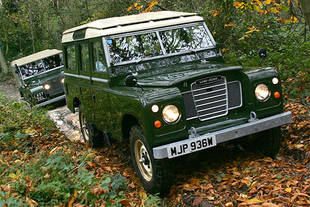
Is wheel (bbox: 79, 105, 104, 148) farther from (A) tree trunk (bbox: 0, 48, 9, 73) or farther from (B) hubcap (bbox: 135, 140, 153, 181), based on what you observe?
(A) tree trunk (bbox: 0, 48, 9, 73)

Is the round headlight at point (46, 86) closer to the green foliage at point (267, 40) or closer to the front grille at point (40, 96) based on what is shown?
the front grille at point (40, 96)

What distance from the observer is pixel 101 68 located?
5832mm

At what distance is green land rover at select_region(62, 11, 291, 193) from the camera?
4.32m

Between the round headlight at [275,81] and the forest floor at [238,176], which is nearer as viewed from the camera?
the forest floor at [238,176]

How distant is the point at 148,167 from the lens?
4.83 m

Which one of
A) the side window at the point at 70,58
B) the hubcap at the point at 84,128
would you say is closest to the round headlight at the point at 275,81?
the side window at the point at 70,58

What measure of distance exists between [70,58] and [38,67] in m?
6.65

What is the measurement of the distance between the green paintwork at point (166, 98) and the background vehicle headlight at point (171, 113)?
0.05 m

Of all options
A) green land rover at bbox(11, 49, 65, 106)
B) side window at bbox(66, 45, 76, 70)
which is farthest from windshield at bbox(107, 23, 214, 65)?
green land rover at bbox(11, 49, 65, 106)

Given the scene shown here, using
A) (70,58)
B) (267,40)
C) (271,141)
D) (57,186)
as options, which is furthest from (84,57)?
(267,40)

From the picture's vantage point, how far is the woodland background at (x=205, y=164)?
4.19m

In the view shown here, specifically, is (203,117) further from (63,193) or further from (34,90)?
(34,90)

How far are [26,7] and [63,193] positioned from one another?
26.6 meters

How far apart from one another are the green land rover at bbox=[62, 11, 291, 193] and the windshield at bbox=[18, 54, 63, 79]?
24.8ft
